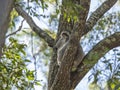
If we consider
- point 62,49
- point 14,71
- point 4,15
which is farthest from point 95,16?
point 4,15

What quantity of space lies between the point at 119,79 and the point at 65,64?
1388 millimetres

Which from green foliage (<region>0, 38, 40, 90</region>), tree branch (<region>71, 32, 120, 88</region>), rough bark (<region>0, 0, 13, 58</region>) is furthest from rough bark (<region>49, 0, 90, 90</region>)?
rough bark (<region>0, 0, 13, 58</region>)

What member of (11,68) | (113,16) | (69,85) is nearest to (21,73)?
(11,68)

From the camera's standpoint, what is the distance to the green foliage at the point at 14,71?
7.07 feet

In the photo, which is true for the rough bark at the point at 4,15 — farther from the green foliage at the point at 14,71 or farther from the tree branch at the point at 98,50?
the tree branch at the point at 98,50

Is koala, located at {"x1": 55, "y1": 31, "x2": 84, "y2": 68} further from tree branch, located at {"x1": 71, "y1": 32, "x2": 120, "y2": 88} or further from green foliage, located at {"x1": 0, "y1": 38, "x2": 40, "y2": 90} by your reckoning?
green foliage, located at {"x1": 0, "y1": 38, "x2": 40, "y2": 90}

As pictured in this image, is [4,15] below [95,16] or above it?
below

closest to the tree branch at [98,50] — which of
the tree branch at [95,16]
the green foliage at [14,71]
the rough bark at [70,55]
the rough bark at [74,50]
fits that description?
the rough bark at [74,50]

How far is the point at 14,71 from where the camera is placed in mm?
2250

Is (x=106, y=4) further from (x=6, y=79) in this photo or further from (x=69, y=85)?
(x=6, y=79)

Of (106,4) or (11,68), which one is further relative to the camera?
(106,4)

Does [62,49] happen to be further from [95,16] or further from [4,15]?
[4,15]

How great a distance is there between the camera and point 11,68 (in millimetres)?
2242

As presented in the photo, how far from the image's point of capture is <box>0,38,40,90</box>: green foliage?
215 centimetres
